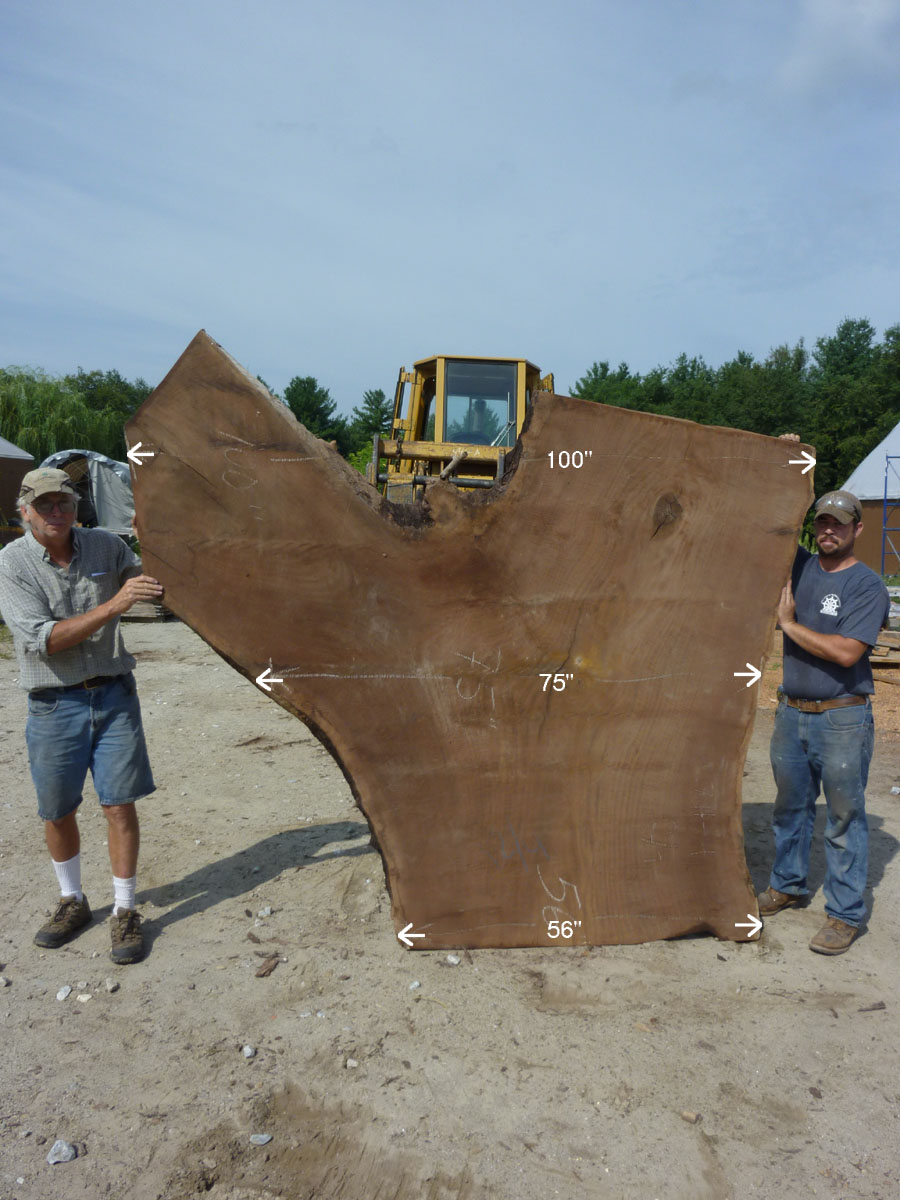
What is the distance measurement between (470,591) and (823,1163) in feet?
5.76

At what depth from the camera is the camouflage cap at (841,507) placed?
2.91 metres

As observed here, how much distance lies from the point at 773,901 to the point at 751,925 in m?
0.33

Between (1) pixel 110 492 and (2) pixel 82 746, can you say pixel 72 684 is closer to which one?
(2) pixel 82 746

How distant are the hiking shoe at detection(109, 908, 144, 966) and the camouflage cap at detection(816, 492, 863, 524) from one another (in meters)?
2.82

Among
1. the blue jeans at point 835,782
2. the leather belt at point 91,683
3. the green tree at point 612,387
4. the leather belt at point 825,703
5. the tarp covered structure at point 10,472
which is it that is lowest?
the blue jeans at point 835,782

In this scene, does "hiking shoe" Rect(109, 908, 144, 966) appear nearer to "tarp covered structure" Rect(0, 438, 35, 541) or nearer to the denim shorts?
the denim shorts

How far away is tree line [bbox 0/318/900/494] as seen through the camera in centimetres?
2394

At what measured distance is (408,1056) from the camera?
234 cm

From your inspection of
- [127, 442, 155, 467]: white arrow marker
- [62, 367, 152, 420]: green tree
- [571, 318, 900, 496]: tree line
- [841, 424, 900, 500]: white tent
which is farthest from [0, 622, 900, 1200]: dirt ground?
[62, 367, 152, 420]: green tree

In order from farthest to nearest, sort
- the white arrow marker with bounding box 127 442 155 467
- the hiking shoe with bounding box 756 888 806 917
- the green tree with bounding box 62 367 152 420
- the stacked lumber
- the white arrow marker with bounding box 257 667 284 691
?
the green tree with bounding box 62 367 152 420, the stacked lumber, the hiking shoe with bounding box 756 888 806 917, the white arrow marker with bounding box 257 667 284 691, the white arrow marker with bounding box 127 442 155 467

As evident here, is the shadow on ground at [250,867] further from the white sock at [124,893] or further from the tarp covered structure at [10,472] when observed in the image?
the tarp covered structure at [10,472]

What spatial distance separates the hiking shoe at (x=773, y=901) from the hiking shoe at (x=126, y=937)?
2280 millimetres

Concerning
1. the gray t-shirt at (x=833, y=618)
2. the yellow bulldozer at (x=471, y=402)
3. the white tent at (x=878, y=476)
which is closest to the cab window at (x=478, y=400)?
the yellow bulldozer at (x=471, y=402)

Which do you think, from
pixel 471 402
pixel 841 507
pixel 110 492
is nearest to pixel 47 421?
pixel 110 492
